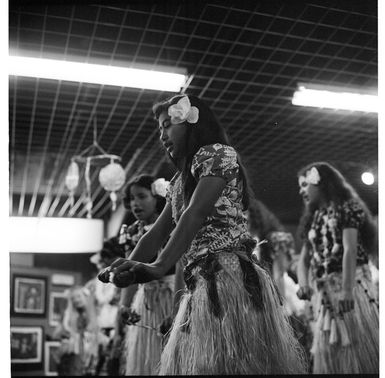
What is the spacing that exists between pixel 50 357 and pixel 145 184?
3.13 feet

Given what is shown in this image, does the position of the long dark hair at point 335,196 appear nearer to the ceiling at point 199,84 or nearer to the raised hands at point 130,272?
the ceiling at point 199,84

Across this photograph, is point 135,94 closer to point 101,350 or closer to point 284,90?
point 284,90

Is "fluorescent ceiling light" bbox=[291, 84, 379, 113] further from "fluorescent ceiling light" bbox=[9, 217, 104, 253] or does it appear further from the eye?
"fluorescent ceiling light" bbox=[9, 217, 104, 253]

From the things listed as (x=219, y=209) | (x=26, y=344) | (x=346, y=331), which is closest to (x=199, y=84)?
(x=219, y=209)

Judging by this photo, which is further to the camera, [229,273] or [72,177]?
[72,177]

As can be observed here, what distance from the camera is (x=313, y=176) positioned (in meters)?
3.38

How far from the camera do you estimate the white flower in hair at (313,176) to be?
338 cm

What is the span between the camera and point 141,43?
3396 millimetres

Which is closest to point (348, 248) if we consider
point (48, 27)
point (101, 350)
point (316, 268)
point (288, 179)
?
point (316, 268)

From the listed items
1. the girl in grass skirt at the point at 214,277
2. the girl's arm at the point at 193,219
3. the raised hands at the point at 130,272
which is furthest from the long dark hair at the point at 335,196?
the raised hands at the point at 130,272

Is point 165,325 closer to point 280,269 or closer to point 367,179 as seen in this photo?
point 280,269

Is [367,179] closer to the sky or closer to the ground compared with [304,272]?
closer to the sky

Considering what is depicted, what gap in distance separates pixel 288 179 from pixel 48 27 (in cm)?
139

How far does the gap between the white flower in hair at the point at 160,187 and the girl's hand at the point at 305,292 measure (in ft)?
2.67
